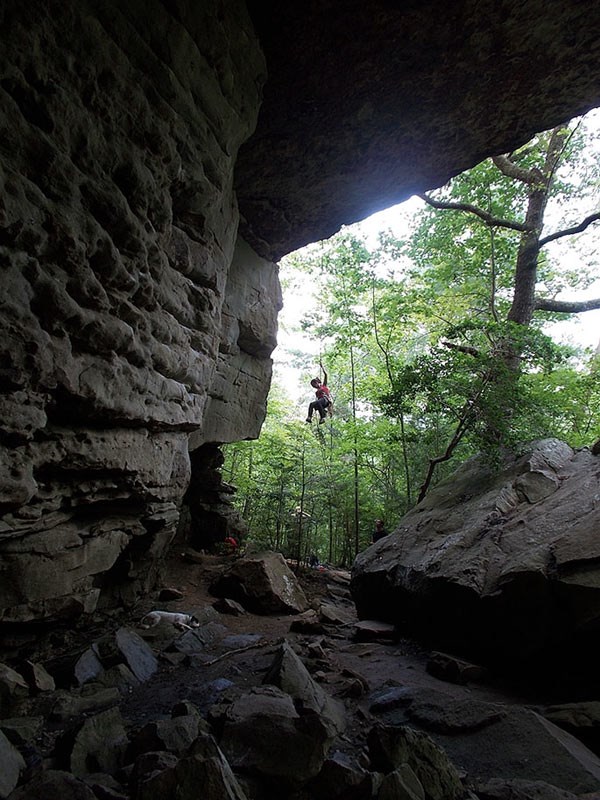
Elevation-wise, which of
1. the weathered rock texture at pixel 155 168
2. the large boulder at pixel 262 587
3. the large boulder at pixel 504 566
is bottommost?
the large boulder at pixel 262 587

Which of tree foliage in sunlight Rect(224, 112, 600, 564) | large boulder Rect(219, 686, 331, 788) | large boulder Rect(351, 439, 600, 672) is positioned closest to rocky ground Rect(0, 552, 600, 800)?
large boulder Rect(219, 686, 331, 788)

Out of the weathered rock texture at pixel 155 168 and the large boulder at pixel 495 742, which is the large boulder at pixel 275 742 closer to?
the large boulder at pixel 495 742

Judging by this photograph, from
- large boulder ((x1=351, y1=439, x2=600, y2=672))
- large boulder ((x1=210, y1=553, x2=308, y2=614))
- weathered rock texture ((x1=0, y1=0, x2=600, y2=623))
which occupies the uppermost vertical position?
weathered rock texture ((x1=0, y1=0, x2=600, y2=623))

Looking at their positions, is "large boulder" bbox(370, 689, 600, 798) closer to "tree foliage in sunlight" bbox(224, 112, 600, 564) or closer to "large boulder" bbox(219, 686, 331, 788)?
"large boulder" bbox(219, 686, 331, 788)

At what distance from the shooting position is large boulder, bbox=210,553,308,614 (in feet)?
23.7

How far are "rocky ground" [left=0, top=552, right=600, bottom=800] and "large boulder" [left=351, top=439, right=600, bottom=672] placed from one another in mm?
511

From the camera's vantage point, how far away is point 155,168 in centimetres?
413

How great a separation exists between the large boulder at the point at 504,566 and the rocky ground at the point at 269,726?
1.68 ft

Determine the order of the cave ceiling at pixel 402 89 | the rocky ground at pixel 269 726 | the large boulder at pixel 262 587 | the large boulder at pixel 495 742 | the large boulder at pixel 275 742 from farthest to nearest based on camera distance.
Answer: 1. the large boulder at pixel 262 587
2. the cave ceiling at pixel 402 89
3. the large boulder at pixel 495 742
4. the large boulder at pixel 275 742
5. the rocky ground at pixel 269 726

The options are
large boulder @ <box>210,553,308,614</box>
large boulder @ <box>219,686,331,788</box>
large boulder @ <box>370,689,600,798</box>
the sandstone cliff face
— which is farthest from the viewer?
large boulder @ <box>210,553,308,614</box>

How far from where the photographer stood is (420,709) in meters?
3.48

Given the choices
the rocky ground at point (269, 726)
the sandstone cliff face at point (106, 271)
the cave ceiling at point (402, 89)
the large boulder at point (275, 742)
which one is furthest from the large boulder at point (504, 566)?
the cave ceiling at point (402, 89)

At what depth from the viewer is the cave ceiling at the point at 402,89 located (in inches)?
193

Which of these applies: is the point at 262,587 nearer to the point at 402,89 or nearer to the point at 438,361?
the point at 438,361
